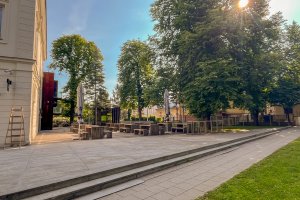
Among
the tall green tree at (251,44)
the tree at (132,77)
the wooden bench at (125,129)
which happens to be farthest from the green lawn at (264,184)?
the tree at (132,77)

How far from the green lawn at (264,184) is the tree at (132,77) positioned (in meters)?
22.3

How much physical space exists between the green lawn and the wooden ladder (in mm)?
7916

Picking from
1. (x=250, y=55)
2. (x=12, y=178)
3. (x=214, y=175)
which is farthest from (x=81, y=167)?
(x=250, y=55)

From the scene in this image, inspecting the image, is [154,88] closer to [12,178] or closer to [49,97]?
[49,97]

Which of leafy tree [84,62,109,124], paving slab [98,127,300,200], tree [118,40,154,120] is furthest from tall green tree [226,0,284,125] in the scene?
leafy tree [84,62,109,124]

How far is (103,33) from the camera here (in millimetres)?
18109

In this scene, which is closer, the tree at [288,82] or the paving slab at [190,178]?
the paving slab at [190,178]

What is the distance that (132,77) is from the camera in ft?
89.1

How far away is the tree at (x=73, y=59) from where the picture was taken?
981 inches

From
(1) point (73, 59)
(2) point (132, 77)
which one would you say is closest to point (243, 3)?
(2) point (132, 77)

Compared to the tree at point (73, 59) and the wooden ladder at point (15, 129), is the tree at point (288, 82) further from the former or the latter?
the wooden ladder at point (15, 129)

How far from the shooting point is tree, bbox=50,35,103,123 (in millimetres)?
24922

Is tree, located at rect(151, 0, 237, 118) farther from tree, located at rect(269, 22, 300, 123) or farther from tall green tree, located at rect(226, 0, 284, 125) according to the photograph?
tree, located at rect(269, 22, 300, 123)

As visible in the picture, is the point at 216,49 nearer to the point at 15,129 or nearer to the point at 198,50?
the point at 198,50
